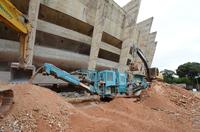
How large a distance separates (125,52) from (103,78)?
10.6m

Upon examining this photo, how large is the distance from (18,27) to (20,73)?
187cm

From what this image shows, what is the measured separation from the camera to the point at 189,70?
213ft

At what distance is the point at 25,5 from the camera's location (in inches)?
570

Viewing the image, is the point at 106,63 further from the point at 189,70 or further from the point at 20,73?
the point at 189,70

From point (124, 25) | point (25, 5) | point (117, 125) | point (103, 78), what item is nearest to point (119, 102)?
point (103, 78)

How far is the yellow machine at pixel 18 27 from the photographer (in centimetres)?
927

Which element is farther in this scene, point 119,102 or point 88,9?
point 88,9

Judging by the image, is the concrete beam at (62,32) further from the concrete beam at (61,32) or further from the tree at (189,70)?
the tree at (189,70)

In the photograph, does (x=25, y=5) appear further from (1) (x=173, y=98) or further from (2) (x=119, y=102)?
(1) (x=173, y=98)

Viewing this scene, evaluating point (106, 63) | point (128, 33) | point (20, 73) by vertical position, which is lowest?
point (20, 73)

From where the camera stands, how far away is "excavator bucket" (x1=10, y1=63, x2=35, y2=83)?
425 inches

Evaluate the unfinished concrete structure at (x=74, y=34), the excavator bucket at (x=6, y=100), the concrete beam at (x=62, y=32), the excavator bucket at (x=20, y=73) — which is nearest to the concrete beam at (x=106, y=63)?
the unfinished concrete structure at (x=74, y=34)

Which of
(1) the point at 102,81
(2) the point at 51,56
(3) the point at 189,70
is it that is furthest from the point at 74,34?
(3) the point at 189,70

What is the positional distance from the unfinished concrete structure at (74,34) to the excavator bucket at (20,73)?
214 centimetres
